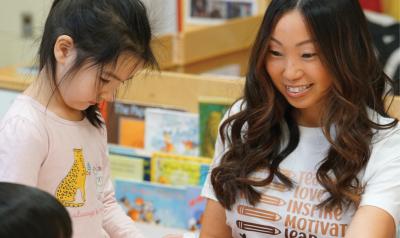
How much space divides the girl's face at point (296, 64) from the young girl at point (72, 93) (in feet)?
0.99

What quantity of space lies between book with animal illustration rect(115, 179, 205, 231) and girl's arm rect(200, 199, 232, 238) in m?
0.35

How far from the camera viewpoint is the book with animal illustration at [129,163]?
221 centimetres

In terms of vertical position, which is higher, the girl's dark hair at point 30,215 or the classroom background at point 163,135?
the girl's dark hair at point 30,215

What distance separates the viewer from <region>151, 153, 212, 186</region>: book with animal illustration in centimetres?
215

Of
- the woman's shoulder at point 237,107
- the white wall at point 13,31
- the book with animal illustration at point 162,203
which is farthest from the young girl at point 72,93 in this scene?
Result: the white wall at point 13,31

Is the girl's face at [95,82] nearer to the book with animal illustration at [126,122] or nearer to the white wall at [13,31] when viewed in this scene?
the book with animal illustration at [126,122]

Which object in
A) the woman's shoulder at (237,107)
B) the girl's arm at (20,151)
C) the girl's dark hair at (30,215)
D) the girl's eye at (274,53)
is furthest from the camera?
the woman's shoulder at (237,107)

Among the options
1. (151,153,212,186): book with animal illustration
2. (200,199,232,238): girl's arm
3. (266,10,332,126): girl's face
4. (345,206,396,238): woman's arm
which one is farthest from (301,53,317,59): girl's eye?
(151,153,212,186): book with animal illustration

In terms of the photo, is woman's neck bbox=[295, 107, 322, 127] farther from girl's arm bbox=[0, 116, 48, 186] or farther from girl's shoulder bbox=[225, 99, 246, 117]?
girl's arm bbox=[0, 116, 48, 186]

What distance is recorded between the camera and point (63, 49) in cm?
133

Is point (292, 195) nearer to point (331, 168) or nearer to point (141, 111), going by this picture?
point (331, 168)

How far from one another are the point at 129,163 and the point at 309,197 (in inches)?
29.2

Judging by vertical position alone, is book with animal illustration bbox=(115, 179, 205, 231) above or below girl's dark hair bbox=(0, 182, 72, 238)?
below

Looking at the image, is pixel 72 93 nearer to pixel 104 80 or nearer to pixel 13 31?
pixel 104 80
